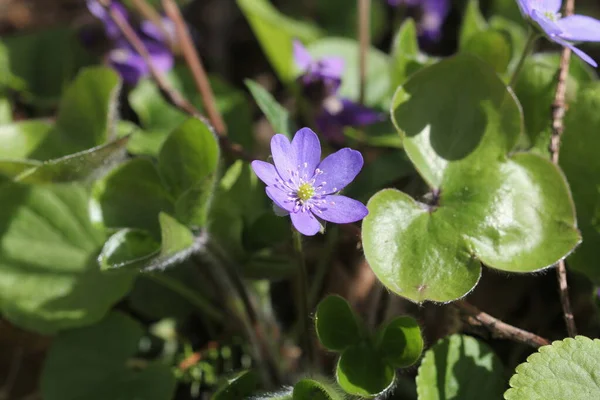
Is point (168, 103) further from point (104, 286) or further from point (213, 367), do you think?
point (213, 367)

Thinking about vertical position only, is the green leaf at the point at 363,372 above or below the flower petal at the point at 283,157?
below

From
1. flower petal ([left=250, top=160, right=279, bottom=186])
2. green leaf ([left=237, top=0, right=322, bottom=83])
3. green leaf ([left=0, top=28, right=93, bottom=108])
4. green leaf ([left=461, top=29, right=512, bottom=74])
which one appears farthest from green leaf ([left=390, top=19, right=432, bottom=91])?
green leaf ([left=0, top=28, right=93, bottom=108])

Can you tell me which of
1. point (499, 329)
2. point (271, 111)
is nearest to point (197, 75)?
point (271, 111)

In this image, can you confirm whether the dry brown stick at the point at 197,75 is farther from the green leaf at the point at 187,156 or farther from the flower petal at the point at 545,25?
the flower petal at the point at 545,25

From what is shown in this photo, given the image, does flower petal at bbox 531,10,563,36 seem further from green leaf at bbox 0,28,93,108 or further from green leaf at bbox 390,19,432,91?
green leaf at bbox 0,28,93,108

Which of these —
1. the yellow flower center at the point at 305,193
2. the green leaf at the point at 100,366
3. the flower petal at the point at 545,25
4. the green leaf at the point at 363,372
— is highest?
the flower petal at the point at 545,25

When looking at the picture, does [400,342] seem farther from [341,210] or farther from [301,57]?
[301,57]

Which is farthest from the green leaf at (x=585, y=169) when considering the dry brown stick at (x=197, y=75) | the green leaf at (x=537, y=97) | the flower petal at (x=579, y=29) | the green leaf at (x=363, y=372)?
the dry brown stick at (x=197, y=75)
